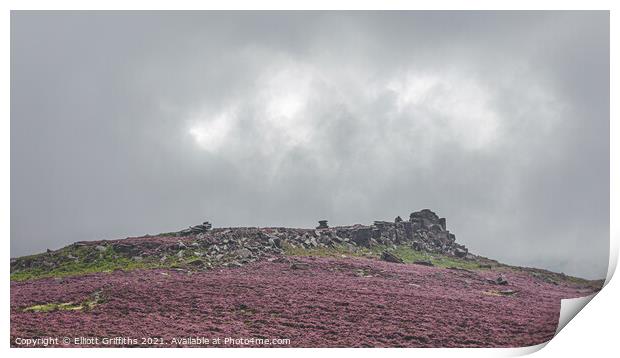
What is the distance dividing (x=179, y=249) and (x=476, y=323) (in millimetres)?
18898

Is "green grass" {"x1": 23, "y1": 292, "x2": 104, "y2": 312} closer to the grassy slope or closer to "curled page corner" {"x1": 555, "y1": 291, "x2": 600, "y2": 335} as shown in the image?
the grassy slope

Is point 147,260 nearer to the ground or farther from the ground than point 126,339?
farther from the ground

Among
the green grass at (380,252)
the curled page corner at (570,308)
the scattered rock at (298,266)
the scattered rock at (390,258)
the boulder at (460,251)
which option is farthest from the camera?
the boulder at (460,251)

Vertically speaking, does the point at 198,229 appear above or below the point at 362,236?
above

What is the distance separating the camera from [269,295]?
2216 centimetres

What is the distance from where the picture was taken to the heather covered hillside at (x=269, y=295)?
19.1 meters

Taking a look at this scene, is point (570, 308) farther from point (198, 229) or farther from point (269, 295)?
point (198, 229)

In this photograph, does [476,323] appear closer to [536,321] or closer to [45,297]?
[536,321]

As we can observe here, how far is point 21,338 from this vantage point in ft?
63.2

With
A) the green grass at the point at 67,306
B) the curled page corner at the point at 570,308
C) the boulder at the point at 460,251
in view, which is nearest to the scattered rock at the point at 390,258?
the boulder at the point at 460,251

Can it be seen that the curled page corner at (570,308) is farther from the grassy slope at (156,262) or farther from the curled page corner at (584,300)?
the grassy slope at (156,262)

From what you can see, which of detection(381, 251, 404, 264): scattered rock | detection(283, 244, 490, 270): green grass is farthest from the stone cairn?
detection(381, 251, 404, 264): scattered rock

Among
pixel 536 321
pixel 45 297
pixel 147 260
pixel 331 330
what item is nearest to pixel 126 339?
pixel 45 297

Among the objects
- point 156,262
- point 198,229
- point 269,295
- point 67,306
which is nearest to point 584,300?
point 269,295
